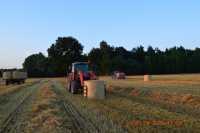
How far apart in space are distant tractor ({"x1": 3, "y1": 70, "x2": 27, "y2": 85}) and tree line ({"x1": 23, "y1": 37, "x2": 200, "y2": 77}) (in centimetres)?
5239

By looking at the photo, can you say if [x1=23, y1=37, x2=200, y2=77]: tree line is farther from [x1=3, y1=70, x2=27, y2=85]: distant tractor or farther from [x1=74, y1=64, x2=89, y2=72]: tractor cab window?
[x1=74, y1=64, x2=89, y2=72]: tractor cab window

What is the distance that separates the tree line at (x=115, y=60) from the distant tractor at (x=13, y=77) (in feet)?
172

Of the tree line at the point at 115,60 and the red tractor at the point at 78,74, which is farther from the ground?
the tree line at the point at 115,60

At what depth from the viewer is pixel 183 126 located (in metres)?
13.3

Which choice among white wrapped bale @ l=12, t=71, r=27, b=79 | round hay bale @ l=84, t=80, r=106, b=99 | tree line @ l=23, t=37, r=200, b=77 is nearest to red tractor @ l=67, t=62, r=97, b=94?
round hay bale @ l=84, t=80, r=106, b=99

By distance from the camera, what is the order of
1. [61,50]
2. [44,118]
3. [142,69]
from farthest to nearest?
[142,69] < [61,50] < [44,118]

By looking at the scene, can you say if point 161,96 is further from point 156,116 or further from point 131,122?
point 131,122

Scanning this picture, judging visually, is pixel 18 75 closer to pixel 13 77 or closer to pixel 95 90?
pixel 13 77

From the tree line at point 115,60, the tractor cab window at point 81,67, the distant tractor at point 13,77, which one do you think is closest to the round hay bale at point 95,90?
the tractor cab window at point 81,67

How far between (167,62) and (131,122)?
421 ft

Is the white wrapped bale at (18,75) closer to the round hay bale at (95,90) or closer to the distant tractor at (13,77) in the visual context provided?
the distant tractor at (13,77)

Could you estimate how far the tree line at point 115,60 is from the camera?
12776 centimetres

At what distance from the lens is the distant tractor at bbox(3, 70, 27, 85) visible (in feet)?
225

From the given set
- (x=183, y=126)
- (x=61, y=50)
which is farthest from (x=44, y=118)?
(x=61, y=50)
